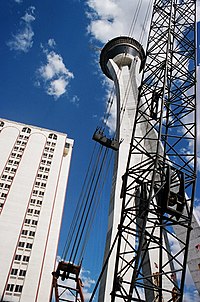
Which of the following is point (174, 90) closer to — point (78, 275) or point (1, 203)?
point (78, 275)

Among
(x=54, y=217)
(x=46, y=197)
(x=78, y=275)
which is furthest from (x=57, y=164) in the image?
(x=78, y=275)

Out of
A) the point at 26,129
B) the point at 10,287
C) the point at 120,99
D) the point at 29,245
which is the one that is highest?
the point at 26,129

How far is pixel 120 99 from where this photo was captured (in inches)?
1292

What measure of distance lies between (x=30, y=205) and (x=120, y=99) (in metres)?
21.7

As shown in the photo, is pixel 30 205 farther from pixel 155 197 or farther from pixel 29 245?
pixel 155 197

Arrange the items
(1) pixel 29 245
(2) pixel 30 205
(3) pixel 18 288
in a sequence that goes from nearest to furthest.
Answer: (3) pixel 18 288 < (1) pixel 29 245 < (2) pixel 30 205

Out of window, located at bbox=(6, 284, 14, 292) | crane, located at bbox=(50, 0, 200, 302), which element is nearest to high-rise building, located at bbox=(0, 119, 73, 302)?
window, located at bbox=(6, 284, 14, 292)

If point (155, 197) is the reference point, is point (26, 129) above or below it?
above

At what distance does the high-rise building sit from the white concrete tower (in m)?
17.8

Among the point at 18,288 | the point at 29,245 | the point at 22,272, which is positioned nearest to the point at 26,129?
the point at 29,245

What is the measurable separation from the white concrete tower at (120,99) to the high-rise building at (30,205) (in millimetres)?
17816

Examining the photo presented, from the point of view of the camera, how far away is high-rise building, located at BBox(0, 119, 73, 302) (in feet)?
114

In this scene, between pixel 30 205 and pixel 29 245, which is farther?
pixel 30 205

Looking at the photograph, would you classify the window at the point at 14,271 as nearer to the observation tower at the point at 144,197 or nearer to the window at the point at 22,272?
the window at the point at 22,272
